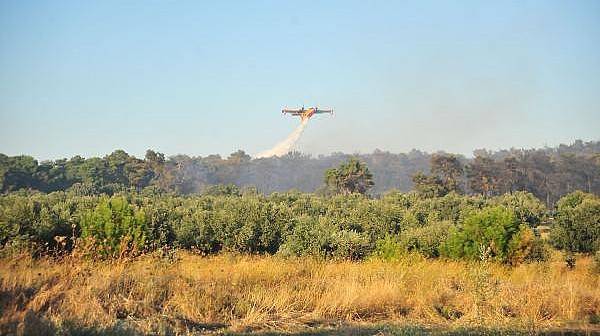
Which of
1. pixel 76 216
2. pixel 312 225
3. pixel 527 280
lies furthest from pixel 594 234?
pixel 76 216

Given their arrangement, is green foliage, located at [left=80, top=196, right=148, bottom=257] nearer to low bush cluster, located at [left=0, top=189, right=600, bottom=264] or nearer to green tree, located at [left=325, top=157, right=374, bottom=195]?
low bush cluster, located at [left=0, top=189, right=600, bottom=264]

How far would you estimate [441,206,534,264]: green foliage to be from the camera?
768 inches

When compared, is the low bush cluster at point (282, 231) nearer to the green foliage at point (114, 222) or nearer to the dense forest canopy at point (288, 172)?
the green foliage at point (114, 222)

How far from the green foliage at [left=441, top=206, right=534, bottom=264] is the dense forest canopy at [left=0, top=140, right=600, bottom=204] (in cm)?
5231

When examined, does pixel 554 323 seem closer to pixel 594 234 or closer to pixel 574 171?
pixel 594 234

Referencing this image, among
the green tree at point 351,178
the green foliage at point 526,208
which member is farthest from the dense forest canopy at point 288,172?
the green foliage at point 526,208

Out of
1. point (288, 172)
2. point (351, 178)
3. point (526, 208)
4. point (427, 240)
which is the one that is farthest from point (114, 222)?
point (288, 172)

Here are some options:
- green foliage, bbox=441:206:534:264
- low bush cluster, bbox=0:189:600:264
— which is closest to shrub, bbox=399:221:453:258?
low bush cluster, bbox=0:189:600:264

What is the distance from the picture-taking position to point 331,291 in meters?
10.4

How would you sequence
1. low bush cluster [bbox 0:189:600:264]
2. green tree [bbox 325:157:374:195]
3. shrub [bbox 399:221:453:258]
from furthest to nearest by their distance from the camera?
1. green tree [bbox 325:157:374:195]
2. shrub [bbox 399:221:453:258]
3. low bush cluster [bbox 0:189:600:264]

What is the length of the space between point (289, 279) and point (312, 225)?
11164 millimetres

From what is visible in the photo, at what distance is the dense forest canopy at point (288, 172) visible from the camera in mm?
69938

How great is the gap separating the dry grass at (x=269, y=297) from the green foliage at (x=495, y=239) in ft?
23.4

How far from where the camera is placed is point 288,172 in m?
149
